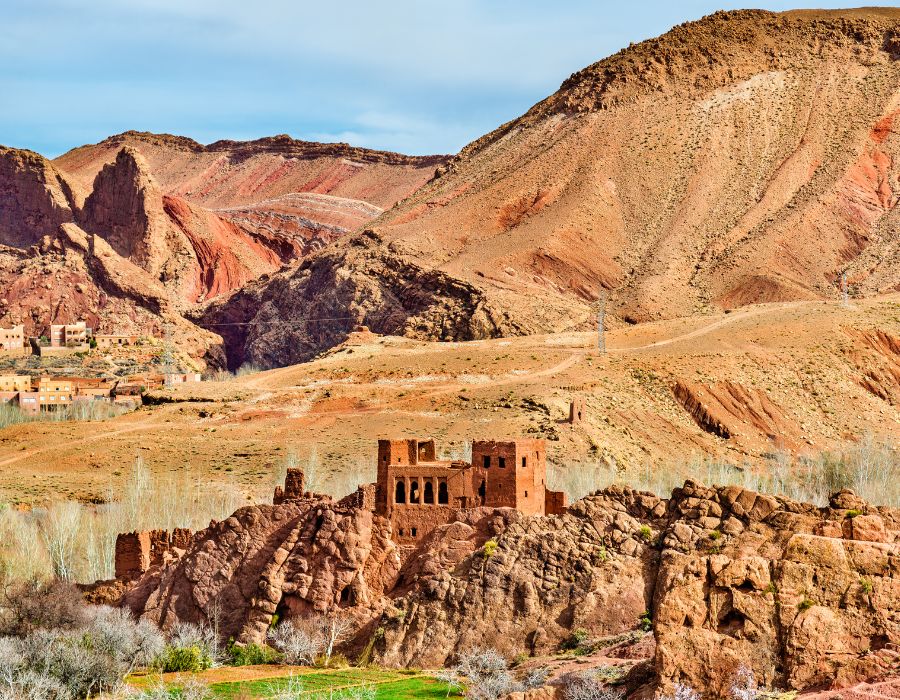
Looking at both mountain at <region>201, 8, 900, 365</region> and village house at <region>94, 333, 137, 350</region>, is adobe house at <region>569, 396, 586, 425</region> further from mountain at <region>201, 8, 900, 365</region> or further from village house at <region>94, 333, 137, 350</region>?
village house at <region>94, 333, 137, 350</region>

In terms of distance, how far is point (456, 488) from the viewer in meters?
60.1

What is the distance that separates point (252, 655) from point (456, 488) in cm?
903

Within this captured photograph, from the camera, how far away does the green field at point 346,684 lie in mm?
47719

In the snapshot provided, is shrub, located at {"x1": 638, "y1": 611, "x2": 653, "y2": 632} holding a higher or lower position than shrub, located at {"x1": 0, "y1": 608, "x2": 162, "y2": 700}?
higher

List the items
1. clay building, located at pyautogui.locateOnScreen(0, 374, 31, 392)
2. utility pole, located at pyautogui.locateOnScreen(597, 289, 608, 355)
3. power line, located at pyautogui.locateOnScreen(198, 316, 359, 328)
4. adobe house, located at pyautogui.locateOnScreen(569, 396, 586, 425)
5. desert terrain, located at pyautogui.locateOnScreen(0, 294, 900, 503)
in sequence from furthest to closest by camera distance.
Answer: power line, located at pyautogui.locateOnScreen(198, 316, 359, 328), clay building, located at pyautogui.locateOnScreen(0, 374, 31, 392), utility pole, located at pyautogui.locateOnScreen(597, 289, 608, 355), adobe house, located at pyautogui.locateOnScreen(569, 396, 586, 425), desert terrain, located at pyautogui.locateOnScreen(0, 294, 900, 503)

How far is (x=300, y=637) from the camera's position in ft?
181

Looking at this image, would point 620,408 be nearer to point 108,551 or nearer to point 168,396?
point 168,396

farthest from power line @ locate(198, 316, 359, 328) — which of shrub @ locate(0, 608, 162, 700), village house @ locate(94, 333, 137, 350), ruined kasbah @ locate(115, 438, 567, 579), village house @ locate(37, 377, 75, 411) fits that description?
shrub @ locate(0, 608, 162, 700)

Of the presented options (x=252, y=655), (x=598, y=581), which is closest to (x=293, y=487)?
Answer: (x=252, y=655)

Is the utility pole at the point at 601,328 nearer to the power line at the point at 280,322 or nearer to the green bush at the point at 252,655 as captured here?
the power line at the point at 280,322

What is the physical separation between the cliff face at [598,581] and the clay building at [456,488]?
1100 mm

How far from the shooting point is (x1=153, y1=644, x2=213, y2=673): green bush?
53.6m

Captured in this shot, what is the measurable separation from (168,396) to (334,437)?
2045 cm

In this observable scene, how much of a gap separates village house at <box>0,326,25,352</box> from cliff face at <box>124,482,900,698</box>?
101310 mm
